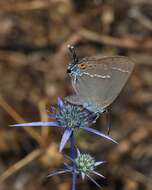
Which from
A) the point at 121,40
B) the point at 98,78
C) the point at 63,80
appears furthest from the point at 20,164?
the point at 121,40

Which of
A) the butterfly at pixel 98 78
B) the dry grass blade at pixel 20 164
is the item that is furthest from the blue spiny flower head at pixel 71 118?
the dry grass blade at pixel 20 164

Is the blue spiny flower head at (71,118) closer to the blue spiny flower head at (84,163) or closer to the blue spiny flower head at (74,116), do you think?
the blue spiny flower head at (74,116)

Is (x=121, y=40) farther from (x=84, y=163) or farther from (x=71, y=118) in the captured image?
(x=84, y=163)

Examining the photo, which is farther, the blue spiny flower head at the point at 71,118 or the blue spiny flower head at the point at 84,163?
the blue spiny flower head at the point at 71,118

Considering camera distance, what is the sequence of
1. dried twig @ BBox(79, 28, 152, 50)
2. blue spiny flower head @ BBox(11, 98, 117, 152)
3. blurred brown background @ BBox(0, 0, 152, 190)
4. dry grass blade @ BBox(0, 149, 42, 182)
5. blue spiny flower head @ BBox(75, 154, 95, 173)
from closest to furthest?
blue spiny flower head @ BBox(75, 154, 95, 173), blue spiny flower head @ BBox(11, 98, 117, 152), dry grass blade @ BBox(0, 149, 42, 182), blurred brown background @ BBox(0, 0, 152, 190), dried twig @ BBox(79, 28, 152, 50)

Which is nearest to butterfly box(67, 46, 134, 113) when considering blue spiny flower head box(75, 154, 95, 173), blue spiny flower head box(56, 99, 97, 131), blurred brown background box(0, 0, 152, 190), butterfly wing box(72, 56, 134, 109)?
butterfly wing box(72, 56, 134, 109)

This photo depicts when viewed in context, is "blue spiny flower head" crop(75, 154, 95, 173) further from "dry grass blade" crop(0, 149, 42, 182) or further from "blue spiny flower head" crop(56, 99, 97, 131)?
"dry grass blade" crop(0, 149, 42, 182)
